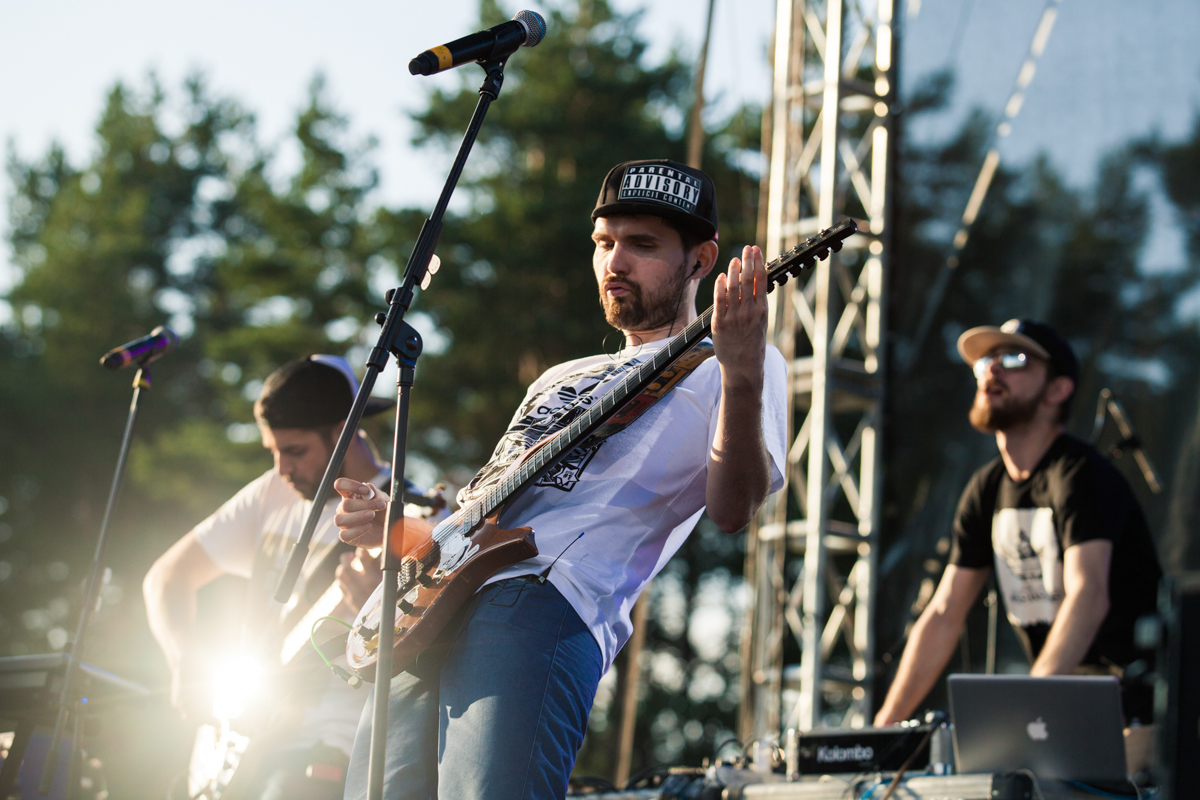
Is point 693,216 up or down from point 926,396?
down

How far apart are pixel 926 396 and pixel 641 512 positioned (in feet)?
14.6

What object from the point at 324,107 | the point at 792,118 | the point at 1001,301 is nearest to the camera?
the point at 1001,301

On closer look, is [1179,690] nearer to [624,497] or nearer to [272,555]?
[624,497]

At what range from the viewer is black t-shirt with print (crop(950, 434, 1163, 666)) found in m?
3.33

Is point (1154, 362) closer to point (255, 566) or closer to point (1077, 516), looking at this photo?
point (1077, 516)

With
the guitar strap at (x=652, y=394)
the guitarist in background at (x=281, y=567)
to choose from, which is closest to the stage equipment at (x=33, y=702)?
the guitarist in background at (x=281, y=567)

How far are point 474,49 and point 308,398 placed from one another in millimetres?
1860

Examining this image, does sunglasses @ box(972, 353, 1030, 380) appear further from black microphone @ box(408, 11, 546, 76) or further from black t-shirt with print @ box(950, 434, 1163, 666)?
black microphone @ box(408, 11, 546, 76)

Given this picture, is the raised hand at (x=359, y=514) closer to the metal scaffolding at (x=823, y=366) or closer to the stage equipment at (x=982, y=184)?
the metal scaffolding at (x=823, y=366)

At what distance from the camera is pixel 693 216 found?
2.35m

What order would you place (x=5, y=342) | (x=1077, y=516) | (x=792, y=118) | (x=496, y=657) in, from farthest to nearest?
(x=5, y=342), (x=792, y=118), (x=1077, y=516), (x=496, y=657)

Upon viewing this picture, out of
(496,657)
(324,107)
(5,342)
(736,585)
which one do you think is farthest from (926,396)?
(5,342)

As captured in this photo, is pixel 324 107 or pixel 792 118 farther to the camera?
pixel 324 107

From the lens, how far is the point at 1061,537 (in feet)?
11.2
